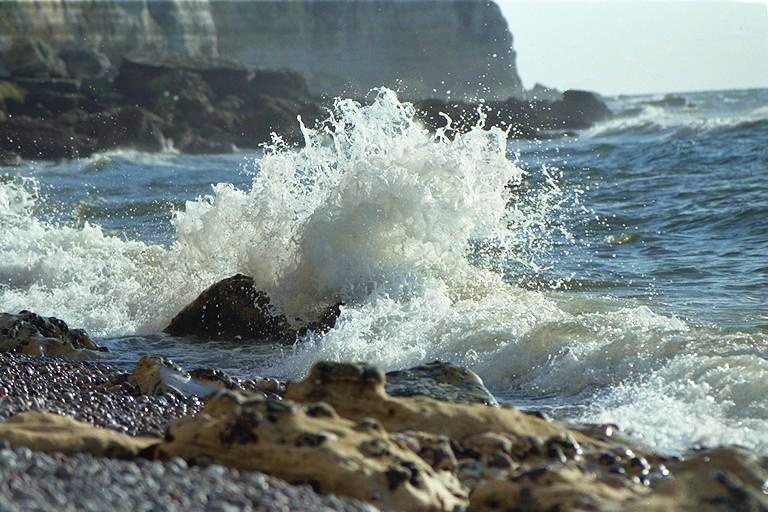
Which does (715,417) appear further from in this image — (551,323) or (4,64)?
(4,64)

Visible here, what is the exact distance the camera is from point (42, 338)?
24.9 feet

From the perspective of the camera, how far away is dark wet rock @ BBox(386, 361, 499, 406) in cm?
561

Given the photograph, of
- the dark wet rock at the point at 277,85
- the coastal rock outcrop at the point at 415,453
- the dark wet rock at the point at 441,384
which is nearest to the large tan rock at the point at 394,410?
the coastal rock outcrop at the point at 415,453

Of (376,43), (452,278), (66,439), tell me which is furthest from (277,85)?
(66,439)

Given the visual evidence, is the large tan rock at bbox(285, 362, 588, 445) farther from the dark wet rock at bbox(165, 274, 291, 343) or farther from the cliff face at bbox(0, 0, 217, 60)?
the cliff face at bbox(0, 0, 217, 60)

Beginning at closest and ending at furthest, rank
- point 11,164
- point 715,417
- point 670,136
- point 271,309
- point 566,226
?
1. point 715,417
2. point 271,309
3. point 566,226
4. point 670,136
5. point 11,164

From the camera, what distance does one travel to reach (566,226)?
13258 mm

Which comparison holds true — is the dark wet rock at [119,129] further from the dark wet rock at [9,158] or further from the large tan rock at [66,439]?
the large tan rock at [66,439]

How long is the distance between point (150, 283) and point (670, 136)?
61.8 ft

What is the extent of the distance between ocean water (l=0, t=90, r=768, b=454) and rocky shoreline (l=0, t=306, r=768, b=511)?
910mm

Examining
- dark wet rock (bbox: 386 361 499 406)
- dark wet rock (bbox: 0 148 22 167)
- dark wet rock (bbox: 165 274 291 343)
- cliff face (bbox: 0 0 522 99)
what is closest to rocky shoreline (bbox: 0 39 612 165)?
dark wet rock (bbox: 0 148 22 167)

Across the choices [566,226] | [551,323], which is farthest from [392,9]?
[551,323]

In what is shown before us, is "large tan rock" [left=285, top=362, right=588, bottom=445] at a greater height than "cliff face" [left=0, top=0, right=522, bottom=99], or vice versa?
"cliff face" [left=0, top=0, right=522, bottom=99]

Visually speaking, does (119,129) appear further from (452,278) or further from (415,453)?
(415,453)
